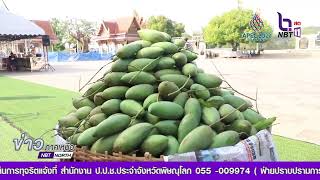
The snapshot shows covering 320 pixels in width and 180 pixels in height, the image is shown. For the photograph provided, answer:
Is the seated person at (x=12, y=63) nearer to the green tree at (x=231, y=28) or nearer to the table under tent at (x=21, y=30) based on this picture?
the table under tent at (x=21, y=30)

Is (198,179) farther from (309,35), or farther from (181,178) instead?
(309,35)

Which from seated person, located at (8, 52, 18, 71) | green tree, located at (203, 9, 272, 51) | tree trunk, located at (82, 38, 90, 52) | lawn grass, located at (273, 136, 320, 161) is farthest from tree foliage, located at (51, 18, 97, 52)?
lawn grass, located at (273, 136, 320, 161)

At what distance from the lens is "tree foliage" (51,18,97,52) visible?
50.6 metres

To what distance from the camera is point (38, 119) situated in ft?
20.1

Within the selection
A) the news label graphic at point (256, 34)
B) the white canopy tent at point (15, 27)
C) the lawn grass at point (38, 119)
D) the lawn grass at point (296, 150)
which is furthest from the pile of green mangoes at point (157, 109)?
the news label graphic at point (256, 34)

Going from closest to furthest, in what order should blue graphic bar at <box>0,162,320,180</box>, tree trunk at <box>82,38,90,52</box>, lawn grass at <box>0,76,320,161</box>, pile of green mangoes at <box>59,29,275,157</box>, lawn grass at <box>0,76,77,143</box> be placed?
blue graphic bar at <box>0,162,320,180</box>, pile of green mangoes at <box>59,29,275,157</box>, lawn grass at <box>0,76,320,161</box>, lawn grass at <box>0,76,77,143</box>, tree trunk at <box>82,38,90,52</box>

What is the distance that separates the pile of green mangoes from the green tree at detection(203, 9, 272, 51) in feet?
108

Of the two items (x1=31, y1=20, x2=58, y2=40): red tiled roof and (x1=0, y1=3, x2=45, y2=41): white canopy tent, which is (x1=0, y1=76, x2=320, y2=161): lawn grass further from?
(x1=31, y1=20, x2=58, y2=40): red tiled roof

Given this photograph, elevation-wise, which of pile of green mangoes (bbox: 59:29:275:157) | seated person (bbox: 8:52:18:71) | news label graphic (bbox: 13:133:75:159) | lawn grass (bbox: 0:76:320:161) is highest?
pile of green mangoes (bbox: 59:29:275:157)

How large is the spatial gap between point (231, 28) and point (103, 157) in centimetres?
3424

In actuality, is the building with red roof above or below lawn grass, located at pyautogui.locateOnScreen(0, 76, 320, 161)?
above

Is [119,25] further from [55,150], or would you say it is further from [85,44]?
[55,150]

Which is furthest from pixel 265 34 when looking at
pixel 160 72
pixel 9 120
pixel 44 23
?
pixel 160 72

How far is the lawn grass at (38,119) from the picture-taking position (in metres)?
4.04
